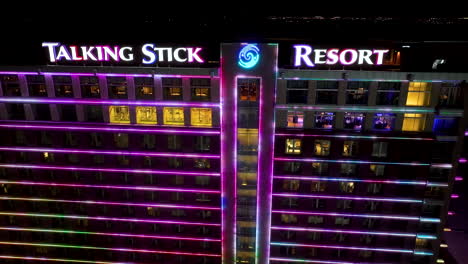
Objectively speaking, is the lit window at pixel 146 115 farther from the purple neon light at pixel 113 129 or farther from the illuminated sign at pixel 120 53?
the illuminated sign at pixel 120 53

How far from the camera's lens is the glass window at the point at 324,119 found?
3756 cm

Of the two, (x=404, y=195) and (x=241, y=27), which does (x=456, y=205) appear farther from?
(x=241, y=27)

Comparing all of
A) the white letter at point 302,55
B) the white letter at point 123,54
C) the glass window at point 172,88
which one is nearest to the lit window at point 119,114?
the glass window at point 172,88

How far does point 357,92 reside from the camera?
3678cm

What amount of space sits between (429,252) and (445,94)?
57.8 ft

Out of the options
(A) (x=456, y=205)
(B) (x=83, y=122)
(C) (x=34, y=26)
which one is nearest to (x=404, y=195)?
(A) (x=456, y=205)

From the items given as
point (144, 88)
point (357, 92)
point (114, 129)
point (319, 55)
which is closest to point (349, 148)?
point (357, 92)

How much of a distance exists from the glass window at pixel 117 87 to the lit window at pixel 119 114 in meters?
1.25

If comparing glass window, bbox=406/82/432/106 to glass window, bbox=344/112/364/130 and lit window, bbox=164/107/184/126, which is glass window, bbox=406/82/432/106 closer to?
glass window, bbox=344/112/364/130

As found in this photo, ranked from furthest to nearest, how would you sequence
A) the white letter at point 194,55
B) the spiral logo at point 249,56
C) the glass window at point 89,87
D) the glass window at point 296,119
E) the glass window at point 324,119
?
the glass window at point 89,87, the glass window at point 296,119, the glass window at point 324,119, the spiral logo at point 249,56, the white letter at point 194,55

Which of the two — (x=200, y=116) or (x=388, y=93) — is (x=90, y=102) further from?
(x=388, y=93)

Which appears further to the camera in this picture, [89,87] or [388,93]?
[89,87]

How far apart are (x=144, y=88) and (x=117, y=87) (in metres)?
2.81

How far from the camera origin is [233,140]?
3838cm
